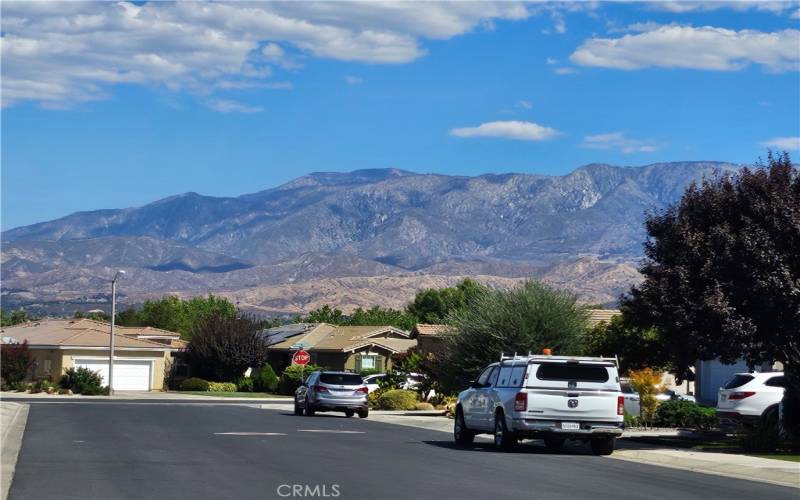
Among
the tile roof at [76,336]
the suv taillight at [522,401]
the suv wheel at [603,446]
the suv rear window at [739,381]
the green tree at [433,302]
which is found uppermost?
the green tree at [433,302]

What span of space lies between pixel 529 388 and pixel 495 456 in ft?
5.61

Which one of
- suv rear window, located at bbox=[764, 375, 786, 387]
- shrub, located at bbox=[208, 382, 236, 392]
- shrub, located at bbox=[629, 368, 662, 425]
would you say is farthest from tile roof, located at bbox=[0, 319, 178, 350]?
suv rear window, located at bbox=[764, 375, 786, 387]

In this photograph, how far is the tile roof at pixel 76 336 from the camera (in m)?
77.2

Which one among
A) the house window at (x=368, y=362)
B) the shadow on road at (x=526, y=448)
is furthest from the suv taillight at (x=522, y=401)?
the house window at (x=368, y=362)

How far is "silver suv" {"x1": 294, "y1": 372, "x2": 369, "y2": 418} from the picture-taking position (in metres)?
40.0

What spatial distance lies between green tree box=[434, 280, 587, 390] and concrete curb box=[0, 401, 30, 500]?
561 inches

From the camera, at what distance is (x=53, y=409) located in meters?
43.7

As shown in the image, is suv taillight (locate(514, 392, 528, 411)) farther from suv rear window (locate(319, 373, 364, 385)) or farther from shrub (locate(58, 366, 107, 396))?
shrub (locate(58, 366, 107, 396))

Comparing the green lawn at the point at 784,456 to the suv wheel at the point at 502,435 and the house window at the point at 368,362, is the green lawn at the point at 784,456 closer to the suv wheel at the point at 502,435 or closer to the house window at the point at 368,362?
the suv wheel at the point at 502,435

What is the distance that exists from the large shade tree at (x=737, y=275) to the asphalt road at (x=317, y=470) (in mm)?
3658

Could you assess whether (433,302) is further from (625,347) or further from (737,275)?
(737,275)

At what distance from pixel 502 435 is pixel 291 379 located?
47.6 metres

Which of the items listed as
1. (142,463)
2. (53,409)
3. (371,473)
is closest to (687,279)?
(371,473)

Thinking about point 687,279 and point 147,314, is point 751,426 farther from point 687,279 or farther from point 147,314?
point 147,314
